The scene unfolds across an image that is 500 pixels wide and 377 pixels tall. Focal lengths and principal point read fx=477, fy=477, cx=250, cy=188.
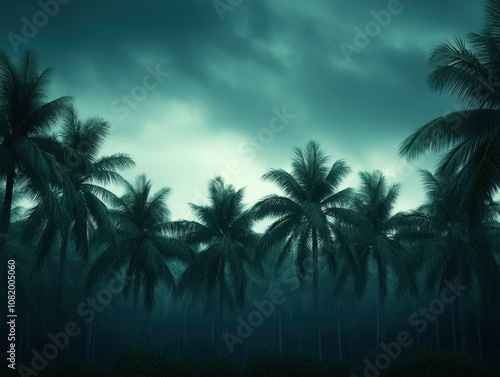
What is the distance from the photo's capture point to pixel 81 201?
24.2 metres

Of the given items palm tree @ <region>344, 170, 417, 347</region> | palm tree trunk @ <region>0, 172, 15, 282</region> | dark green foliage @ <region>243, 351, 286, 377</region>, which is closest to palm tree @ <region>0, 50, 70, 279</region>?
palm tree trunk @ <region>0, 172, 15, 282</region>

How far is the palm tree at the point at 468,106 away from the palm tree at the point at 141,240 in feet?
59.1

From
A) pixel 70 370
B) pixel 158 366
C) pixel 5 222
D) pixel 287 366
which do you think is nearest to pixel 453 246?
pixel 287 366

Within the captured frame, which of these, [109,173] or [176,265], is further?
[176,265]

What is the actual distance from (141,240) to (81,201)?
632 cm

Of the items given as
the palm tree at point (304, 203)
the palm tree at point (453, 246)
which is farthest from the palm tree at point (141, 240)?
the palm tree at point (453, 246)

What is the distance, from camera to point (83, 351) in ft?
169

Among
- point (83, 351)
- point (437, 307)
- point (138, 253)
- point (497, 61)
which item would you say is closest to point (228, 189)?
point (138, 253)

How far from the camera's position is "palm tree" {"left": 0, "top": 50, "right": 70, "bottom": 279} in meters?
17.1

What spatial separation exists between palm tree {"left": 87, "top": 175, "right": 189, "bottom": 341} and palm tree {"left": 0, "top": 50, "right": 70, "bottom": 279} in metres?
10.3

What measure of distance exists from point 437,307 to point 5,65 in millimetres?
36995

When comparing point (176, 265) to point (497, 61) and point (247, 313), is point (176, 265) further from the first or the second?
point (497, 61)

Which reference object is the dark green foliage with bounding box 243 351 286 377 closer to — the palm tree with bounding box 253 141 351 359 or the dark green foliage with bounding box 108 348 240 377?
the dark green foliage with bounding box 108 348 240 377

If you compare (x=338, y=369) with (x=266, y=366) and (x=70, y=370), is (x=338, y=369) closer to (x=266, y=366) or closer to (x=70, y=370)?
(x=266, y=366)
